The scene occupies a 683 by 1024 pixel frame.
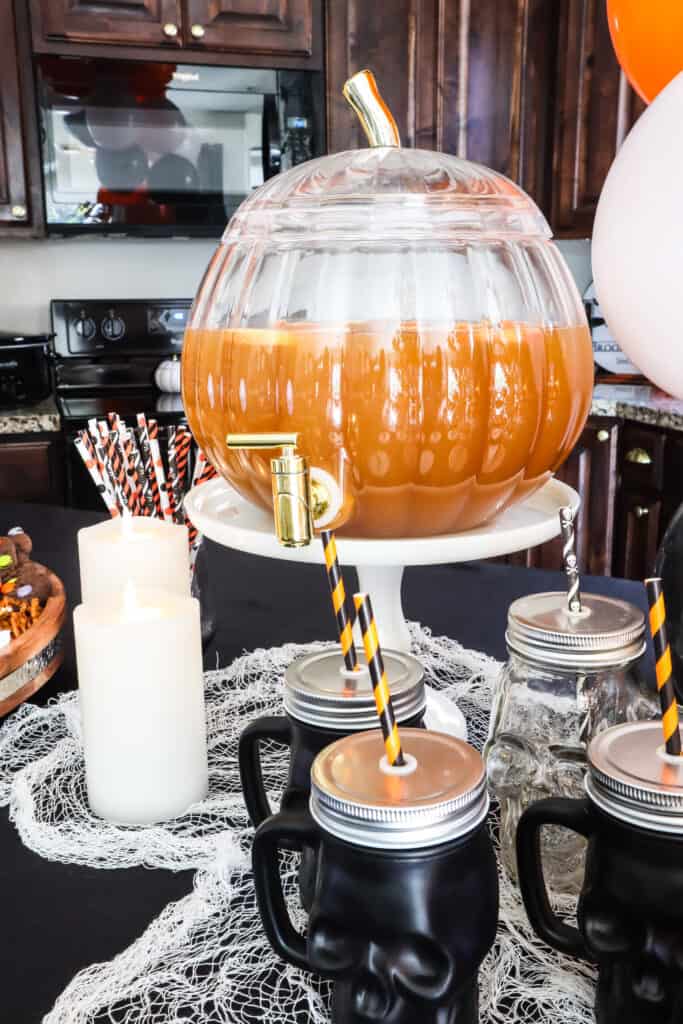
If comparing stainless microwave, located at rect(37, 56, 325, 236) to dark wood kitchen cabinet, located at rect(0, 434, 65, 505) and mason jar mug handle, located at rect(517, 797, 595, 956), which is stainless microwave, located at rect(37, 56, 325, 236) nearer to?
dark wood kitchen cabinet, located at rect(0, 434, 65, 505)

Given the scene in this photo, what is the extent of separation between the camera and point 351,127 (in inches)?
92.0

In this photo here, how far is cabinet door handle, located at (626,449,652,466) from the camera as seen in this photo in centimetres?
208

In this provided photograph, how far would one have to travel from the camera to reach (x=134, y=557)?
0.70m

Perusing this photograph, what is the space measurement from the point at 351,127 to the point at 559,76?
54 cm

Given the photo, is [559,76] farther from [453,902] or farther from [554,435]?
[453,902]

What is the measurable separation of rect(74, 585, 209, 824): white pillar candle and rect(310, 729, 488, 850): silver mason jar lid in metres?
0.22

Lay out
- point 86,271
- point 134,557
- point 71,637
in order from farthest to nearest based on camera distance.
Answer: point 86,271 < point 71,637 < point 134,557

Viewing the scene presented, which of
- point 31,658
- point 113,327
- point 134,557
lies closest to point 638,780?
point 134,557

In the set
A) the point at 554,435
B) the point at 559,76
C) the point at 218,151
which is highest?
the point at 559,76

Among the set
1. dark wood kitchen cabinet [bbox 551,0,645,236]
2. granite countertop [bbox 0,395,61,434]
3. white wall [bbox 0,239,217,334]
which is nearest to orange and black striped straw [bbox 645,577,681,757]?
granite countertop [bbox 0,395,61,434]

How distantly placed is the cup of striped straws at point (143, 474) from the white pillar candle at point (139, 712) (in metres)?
0.18

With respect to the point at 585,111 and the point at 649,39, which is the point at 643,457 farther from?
the point at 649,39

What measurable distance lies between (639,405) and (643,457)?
0.12 meters

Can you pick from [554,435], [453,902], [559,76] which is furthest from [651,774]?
[559,76]
